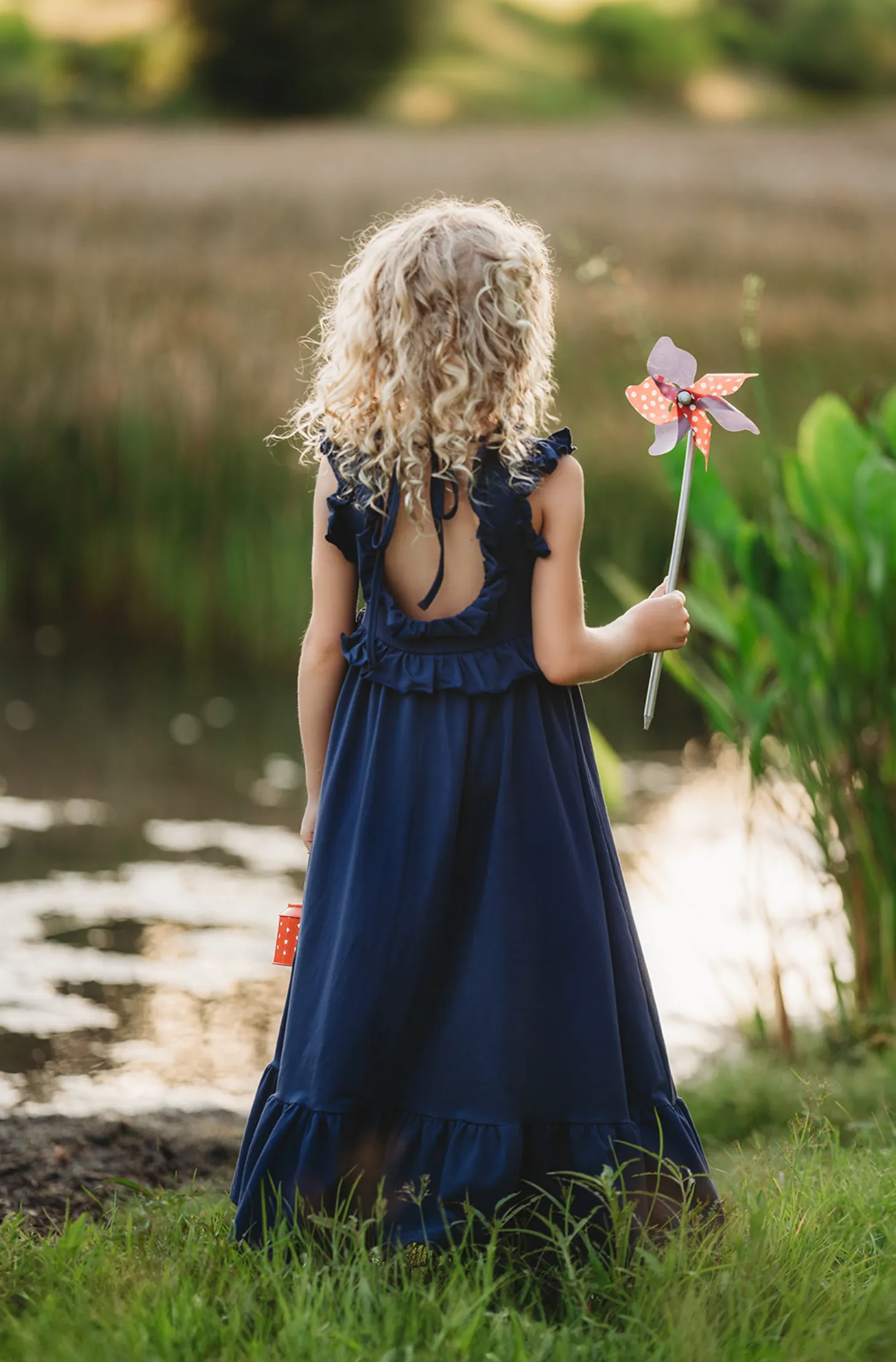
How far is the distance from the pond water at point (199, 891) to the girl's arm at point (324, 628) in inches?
38.6

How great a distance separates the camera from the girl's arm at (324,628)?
1697mm

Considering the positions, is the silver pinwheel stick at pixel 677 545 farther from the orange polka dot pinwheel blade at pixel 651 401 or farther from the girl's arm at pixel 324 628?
the girl's arm at pixel 324 628

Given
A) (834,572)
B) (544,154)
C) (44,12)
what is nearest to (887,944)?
(834,572)

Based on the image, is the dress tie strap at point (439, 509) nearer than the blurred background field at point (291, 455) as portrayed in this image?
Yes

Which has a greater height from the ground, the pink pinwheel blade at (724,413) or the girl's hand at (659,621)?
the pink pinwheel blade at (724,413)

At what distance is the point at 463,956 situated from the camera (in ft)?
5.29

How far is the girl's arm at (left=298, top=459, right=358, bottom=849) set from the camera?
170cm

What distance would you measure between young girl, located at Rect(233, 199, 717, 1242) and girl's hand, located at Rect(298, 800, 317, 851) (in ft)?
0.31

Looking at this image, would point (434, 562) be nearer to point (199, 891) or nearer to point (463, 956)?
point (463, 956)

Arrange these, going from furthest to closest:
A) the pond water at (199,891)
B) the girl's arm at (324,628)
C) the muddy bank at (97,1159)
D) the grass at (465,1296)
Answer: the pond water at (199,891)
the muddy bank at (97,1159)
the girl's arm at (324,628)
the grass at (465,1296)

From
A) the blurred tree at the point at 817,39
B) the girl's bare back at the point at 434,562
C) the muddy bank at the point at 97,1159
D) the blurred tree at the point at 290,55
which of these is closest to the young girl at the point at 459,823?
the girl's bare back at the point at 434,562

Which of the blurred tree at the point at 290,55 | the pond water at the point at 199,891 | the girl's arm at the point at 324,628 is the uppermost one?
the blurred tree at the point at 290,55

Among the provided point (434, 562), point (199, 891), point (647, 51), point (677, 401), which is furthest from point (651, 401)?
point (647, 51)

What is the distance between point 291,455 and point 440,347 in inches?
178
